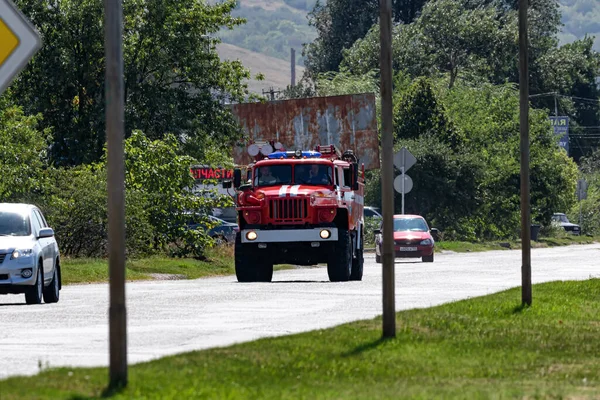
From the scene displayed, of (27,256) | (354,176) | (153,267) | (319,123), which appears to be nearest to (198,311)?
(27,256)

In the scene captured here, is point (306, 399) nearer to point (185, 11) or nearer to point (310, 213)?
point (310, 213)

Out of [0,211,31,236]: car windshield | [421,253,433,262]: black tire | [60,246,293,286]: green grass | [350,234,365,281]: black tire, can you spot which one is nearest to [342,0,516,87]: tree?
[421,253,433,262]: black tire

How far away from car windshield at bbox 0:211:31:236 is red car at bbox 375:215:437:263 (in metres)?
22.6

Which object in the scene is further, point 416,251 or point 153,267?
point 416,251

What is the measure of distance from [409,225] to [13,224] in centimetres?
2493

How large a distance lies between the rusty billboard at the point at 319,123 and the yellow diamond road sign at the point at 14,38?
46.8 m

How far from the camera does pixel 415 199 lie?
219ft

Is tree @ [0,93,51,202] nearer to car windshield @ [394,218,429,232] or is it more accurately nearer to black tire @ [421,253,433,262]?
car windshield @ [394,218,429,232]

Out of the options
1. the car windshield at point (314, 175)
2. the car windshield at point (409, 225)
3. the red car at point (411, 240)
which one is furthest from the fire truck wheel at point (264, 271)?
the car windshield at point (409, 225)

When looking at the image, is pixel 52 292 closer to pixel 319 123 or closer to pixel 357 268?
pixel 357 268

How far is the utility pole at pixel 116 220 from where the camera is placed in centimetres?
1073

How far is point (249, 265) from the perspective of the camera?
31906mm

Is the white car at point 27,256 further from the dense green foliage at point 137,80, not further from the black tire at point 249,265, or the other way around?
the dense green foliage at point 137,80

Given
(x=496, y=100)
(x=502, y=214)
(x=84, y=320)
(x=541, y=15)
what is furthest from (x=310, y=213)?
(x=541, y=15)
